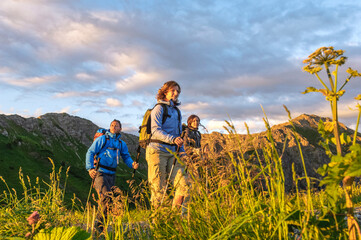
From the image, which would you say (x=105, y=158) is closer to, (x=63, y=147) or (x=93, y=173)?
(x=93, y=173)

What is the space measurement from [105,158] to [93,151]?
1.20 feet

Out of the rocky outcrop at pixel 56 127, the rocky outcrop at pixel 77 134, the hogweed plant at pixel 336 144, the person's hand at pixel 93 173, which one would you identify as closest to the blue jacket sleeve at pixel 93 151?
the person's hand at pixel 93 173

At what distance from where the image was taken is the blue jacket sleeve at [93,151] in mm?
7449

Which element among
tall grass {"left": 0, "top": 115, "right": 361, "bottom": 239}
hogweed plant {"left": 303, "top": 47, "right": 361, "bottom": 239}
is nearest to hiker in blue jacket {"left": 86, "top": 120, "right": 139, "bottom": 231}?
tall grass {"left": 0, "top": 115, "right": 361, "bottom": 239}

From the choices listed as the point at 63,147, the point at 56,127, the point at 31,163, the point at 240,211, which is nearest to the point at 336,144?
the point at 240,211

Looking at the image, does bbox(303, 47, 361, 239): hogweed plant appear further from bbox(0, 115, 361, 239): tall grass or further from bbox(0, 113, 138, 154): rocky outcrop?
bbox(0, 113, 138, 154): rocky outcrop

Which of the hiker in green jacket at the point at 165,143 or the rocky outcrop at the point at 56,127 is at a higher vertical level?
the rocky outcrop at the point at 56,127

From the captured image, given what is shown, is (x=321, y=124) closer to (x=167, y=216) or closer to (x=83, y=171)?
(x=167, y=216)

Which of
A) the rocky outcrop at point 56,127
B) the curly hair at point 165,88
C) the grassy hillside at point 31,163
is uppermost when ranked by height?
the rocky outcrop at point 56,127

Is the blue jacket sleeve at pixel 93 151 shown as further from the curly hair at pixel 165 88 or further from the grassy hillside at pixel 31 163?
the grassy hillside at pixel 31 163

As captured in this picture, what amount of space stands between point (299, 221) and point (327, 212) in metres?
0.19

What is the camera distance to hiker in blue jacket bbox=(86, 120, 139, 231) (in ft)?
23.7

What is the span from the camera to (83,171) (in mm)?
73375

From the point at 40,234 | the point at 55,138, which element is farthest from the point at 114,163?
the point at 55,138
